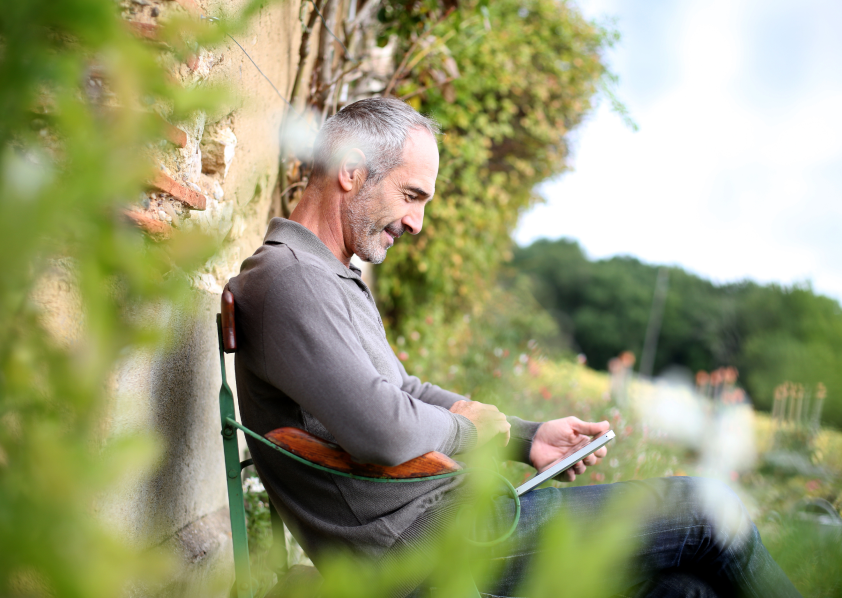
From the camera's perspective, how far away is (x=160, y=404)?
4.38ft

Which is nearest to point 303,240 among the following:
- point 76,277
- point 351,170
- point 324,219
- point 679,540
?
point 324,219

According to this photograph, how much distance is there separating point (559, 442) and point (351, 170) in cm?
105

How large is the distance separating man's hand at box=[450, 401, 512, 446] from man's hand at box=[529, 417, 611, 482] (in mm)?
373

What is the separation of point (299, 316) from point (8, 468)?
0.85 meters

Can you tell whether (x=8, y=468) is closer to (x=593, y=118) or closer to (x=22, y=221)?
(x=22, y=221)

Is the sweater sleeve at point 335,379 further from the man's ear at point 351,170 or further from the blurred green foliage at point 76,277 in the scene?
the blurred green foliage at point 76,277

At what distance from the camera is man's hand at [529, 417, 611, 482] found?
69.4 inches

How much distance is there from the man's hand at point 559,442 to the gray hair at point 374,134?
0.93m

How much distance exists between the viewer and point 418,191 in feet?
5.59

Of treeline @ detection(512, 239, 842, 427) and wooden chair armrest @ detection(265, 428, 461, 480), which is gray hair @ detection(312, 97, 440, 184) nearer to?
wooden chair armrest @ detection(265, 428, 461, 480)

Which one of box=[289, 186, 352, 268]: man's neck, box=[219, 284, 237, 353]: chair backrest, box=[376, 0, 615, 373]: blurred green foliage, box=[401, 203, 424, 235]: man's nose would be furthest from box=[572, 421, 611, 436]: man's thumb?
box=[376, 0, 615, 373]: blurred green foliage

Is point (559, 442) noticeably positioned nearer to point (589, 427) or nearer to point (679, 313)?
point (589, 427)

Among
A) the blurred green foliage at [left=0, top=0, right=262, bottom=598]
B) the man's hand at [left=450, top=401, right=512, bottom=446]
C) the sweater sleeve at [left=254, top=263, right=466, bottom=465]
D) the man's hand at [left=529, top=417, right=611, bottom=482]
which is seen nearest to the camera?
the blurred green foliage at [left=0, top=0, right=262, bottom=598]

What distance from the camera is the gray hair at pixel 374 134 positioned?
164 cm
